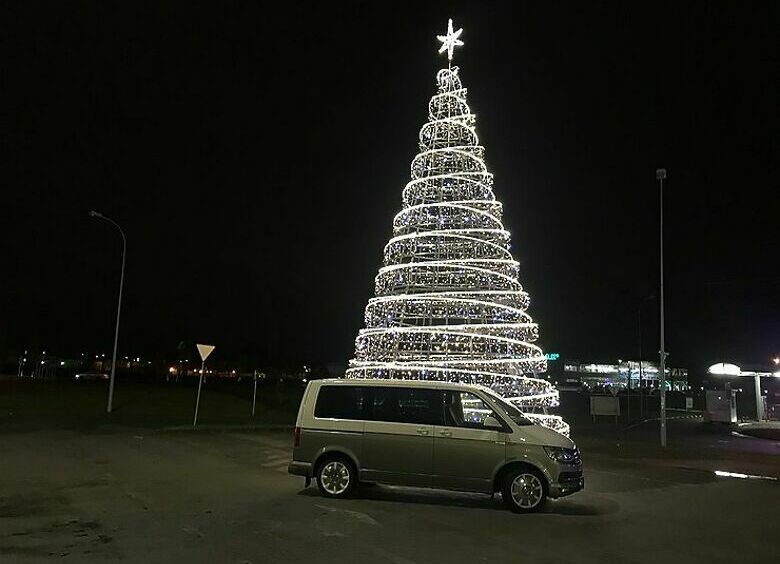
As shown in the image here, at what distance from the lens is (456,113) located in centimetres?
2177

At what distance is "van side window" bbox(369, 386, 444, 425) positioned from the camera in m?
10.6

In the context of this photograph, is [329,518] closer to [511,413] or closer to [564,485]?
[511,413]

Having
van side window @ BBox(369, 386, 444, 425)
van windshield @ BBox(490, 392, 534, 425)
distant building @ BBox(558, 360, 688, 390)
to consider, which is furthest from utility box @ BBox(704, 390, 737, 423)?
distant building @ BBox(558, 360, 688, 390)

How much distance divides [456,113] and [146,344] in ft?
330

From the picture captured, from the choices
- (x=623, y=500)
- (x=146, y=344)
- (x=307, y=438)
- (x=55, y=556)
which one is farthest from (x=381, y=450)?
(x=146, y=344)

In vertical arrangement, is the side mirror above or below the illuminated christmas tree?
below

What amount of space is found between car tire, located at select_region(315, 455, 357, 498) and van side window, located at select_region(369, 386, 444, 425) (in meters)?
0.84

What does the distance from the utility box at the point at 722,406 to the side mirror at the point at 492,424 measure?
90.0 ft

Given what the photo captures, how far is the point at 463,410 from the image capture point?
10.6m

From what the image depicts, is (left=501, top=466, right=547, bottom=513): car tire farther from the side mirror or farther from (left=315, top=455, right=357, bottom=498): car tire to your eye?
(left=315, top=455, right=357, bottom=498): car tire

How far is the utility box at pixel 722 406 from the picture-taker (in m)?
33.5

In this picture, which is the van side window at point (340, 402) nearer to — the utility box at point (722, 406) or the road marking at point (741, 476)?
the road marking at point (741, 476)

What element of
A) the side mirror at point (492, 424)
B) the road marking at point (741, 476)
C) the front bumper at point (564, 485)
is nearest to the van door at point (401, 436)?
the side mirror at point (492, 424)

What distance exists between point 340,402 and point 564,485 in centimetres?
363
